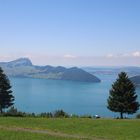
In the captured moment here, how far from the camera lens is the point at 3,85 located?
55688 mm

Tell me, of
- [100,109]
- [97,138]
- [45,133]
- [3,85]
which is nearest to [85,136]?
[97,138]

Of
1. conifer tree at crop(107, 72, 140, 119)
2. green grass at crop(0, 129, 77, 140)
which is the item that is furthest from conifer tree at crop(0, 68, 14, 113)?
green grass at crop(0, 129, 77, 140)

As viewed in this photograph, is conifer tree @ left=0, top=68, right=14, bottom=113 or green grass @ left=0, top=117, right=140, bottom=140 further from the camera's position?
conifer tree @ left=0, top=68, right=14, bottom=113

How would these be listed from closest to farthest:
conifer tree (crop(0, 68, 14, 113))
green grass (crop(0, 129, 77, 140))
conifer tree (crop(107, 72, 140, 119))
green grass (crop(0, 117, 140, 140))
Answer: green grass (crop(0, 129, 77, 140)) → green grass (crop(0, 117, 140, 140)) → conifer tree (crop(107, 72, 140, 119)) → conifer tree (crop(0, 68, 14, 113))

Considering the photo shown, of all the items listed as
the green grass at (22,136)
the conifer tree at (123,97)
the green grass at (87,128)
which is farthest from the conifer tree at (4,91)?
the green grass at (22,136)

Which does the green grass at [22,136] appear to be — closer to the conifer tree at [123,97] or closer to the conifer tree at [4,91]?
the conifer tree at [123,97]

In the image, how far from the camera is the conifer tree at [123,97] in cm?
5056

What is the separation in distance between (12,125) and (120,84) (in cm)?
2809

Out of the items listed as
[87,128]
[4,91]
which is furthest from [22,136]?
[4,91]

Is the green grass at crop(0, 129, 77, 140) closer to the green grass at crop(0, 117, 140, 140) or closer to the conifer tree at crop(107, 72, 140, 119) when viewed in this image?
the green grass at crop(0, 117, 140, 140)

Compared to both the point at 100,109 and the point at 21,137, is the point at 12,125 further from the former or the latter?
the point at 100,109

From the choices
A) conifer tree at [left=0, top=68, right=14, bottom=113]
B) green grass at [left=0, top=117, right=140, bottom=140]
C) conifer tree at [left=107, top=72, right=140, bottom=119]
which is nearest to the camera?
green grass at [left=0, top=117, right=140, bottom=140]

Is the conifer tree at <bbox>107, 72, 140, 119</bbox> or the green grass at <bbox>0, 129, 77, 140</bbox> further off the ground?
the conifer tree at <bbox>107, 72, 140, 119</bbox>

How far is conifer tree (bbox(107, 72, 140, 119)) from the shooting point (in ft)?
166
